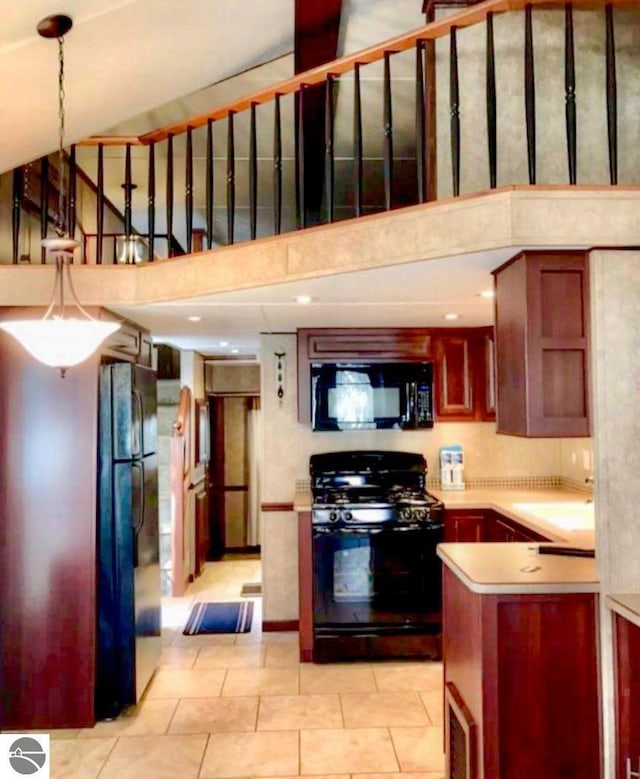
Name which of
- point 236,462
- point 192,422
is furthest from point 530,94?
Result: point 236,462

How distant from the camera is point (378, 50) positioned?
2.64 m

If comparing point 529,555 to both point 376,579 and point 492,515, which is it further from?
point 376,579

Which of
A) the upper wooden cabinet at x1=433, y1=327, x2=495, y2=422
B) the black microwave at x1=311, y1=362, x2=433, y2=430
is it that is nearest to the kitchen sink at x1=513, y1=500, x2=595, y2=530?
the upper wooden cabinet at x1=433, y1=327, x2=495, y2=422

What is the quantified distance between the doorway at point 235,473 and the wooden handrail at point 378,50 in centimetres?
438

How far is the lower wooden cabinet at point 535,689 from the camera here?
7.50ft

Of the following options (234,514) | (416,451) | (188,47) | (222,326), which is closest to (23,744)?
(222,326)

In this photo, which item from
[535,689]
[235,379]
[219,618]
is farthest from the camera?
[235,379]

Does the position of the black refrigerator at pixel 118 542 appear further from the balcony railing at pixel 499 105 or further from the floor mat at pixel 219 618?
the floor mat at pixel 219 618

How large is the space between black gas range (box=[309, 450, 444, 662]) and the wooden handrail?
2.42 m

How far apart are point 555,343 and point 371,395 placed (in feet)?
7.51

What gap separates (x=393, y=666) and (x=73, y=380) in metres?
2.62

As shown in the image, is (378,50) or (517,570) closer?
(517,570)

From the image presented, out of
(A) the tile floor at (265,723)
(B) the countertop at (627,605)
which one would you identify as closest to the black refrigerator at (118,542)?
(A) the tile floor at (265,723)

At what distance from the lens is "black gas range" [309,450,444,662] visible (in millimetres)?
4137
